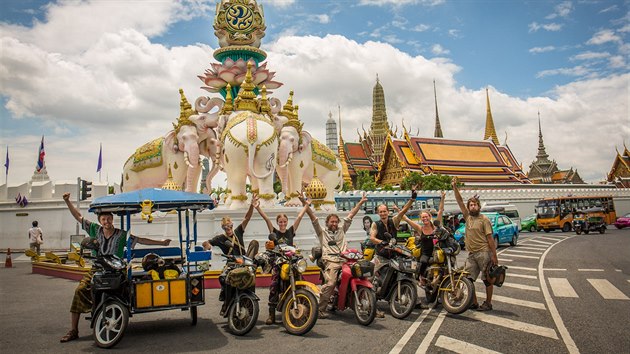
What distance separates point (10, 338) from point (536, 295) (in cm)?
823

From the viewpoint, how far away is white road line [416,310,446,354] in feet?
18.4

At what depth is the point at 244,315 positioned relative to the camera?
6480 mm

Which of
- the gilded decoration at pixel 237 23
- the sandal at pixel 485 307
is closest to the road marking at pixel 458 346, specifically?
the sandal at pixel 485 307

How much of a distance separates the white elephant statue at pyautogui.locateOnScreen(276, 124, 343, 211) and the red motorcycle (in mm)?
8809

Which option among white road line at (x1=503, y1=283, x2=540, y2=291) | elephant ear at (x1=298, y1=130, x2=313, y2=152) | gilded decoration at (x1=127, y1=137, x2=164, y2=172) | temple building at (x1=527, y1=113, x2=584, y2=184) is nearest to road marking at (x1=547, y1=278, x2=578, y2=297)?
white road line at (x1=503, y1=283, x2=540, y2=291)

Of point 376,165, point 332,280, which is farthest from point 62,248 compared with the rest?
point 376,165

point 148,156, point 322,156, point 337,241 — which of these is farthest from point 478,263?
point 148,156

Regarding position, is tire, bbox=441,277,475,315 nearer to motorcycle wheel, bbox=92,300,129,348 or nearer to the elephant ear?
Result: motorcycle wheel, bbox=92,300,129,348

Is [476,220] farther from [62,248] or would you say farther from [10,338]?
[62,248]

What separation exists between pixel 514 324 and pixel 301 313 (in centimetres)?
284

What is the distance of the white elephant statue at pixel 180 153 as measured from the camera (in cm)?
1585

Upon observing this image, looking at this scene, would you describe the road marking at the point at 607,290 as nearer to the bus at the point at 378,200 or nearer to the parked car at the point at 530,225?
the parked car at the point at 530,225

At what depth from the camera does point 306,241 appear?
14.4m

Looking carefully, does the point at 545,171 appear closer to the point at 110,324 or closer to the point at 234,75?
the point at 234,75
